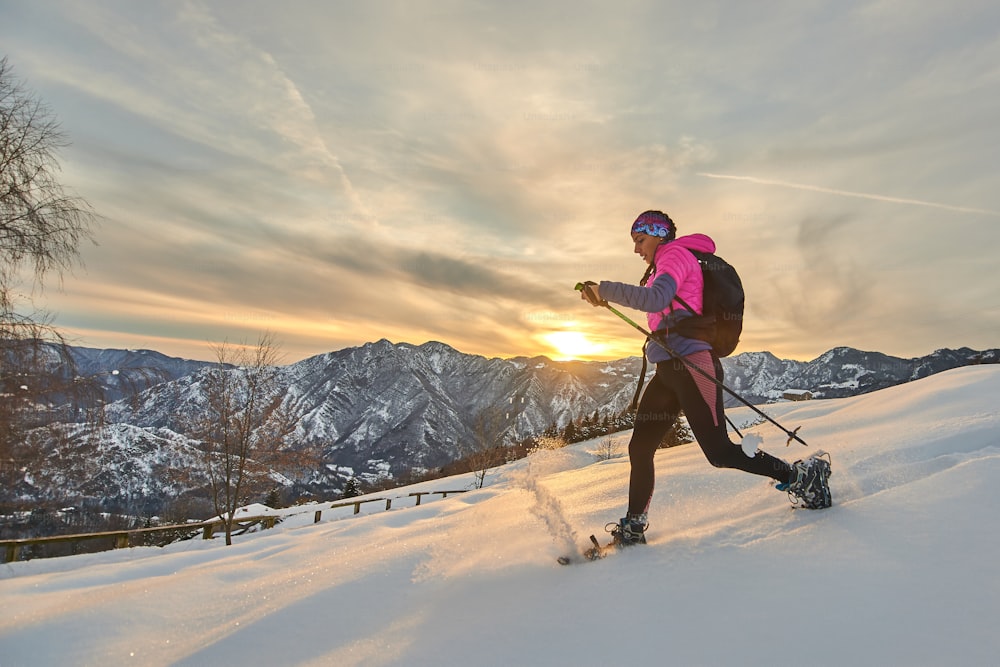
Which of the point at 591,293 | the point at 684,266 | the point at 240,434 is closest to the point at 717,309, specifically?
the point at 684,266

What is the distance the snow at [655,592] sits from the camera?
5.41 ft

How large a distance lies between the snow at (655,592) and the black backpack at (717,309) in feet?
3.76

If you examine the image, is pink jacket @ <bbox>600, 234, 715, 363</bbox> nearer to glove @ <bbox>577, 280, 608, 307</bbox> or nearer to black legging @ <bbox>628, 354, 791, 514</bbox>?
glove @ <bbox>577, 280, 608, 307</bbox>

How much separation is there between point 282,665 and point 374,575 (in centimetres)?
105

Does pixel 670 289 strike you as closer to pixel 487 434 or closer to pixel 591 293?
pixel 591 293

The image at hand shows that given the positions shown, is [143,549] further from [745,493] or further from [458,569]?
[745,493]

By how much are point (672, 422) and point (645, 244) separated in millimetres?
1284

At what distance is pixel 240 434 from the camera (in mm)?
16125

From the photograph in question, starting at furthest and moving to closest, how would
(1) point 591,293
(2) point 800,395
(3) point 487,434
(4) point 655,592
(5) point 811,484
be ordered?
(2) point 800,395
(3) point 487,434
(1) point 591,293
(5) point 811,484
(4) point 655,592

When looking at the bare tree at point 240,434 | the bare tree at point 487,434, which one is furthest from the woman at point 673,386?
the bare tree at point 487,434

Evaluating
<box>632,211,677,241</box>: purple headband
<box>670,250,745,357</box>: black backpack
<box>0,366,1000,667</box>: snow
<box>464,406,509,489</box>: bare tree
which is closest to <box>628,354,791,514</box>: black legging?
<box>670,250,745,357</box>: black backpack

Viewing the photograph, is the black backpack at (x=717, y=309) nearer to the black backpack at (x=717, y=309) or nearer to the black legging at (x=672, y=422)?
the black backpack at (x=717, y=309)

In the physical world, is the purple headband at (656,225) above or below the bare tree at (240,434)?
above

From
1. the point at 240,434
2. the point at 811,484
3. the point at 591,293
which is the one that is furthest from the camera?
the point at 240,434
